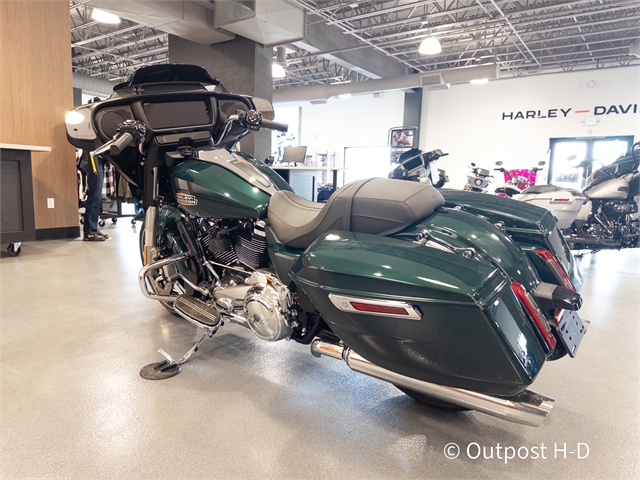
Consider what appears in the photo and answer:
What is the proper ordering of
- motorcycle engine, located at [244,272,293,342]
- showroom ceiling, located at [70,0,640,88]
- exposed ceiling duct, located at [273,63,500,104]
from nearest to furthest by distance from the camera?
1. motorcycle engine, located at [244,272,293,342]
2. showroom ceiling, located at [70,0,640,88]
3. exposed ceiling duct, located at [273,63,500,104]

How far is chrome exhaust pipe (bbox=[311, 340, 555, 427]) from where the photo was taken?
99 cm

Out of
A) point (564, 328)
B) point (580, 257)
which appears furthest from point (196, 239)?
point (580, 257)

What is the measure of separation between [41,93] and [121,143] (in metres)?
4.02

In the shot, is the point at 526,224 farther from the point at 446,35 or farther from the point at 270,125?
the point at 446,35

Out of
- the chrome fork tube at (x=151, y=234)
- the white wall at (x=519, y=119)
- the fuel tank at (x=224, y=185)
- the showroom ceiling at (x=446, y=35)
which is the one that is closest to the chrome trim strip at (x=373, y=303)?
the fuel tank at (x=224, y=185)

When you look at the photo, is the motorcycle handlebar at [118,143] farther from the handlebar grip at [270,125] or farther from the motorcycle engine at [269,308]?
the motorcycle engine at [269,308]

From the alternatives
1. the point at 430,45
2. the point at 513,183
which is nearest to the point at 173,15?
the point at 430,45

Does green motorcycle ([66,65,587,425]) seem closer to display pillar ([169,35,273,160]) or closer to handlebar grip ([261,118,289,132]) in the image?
handlebar grip ([261,118,289,132])

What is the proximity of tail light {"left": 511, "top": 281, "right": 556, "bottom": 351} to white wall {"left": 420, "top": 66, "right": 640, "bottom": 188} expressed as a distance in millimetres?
10773

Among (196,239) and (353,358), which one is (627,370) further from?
(196,239)

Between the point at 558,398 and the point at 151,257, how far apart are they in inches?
70.1

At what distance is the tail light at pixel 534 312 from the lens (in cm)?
103

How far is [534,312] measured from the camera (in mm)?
1038

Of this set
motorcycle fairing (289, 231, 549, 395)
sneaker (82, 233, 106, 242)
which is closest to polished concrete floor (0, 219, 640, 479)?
motorcycle fairing (289, 231, 549, 395)
